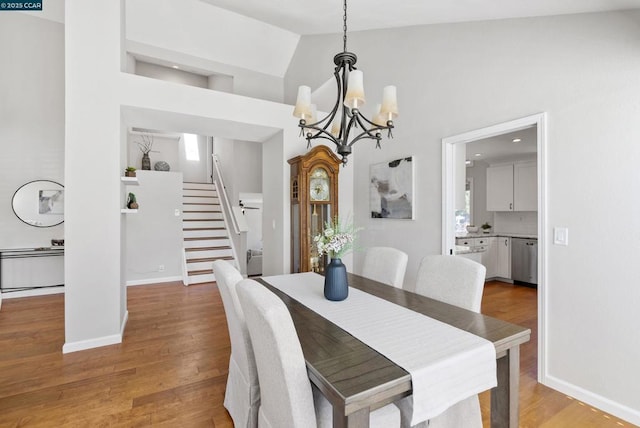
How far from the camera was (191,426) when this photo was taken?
1.81m

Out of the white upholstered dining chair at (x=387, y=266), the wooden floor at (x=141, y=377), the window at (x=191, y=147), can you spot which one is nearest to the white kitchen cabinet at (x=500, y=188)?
the wooden floor at (x=141, y=377)

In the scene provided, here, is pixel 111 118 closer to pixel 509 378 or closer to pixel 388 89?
pixel 388 89

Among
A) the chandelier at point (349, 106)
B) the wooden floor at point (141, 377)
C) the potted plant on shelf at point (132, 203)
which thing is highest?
the chandelier at point (349, 106)

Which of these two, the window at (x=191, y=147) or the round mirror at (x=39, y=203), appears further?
the window at (x=191, y=147)

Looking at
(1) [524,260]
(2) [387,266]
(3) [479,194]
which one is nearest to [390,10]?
(2) [387,266]

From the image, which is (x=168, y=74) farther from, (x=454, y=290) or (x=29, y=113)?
(x=454, y=290)

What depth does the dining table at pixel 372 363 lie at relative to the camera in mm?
985

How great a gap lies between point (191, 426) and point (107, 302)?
5.65 ft

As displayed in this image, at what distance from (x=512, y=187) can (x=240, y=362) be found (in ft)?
19.1

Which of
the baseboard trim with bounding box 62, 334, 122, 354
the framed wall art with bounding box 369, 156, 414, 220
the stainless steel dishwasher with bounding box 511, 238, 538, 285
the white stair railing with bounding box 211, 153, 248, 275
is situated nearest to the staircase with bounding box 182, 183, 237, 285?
the white stair railing with bounding box 211, 153, 248, 275

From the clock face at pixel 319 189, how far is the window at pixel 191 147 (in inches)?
252

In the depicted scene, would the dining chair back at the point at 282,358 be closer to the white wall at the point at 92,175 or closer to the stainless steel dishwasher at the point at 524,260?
the white wall at the point at 92,175

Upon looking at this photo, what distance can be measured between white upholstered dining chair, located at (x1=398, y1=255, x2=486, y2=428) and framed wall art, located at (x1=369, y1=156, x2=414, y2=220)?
1296 mm

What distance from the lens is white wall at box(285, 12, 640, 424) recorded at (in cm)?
184
